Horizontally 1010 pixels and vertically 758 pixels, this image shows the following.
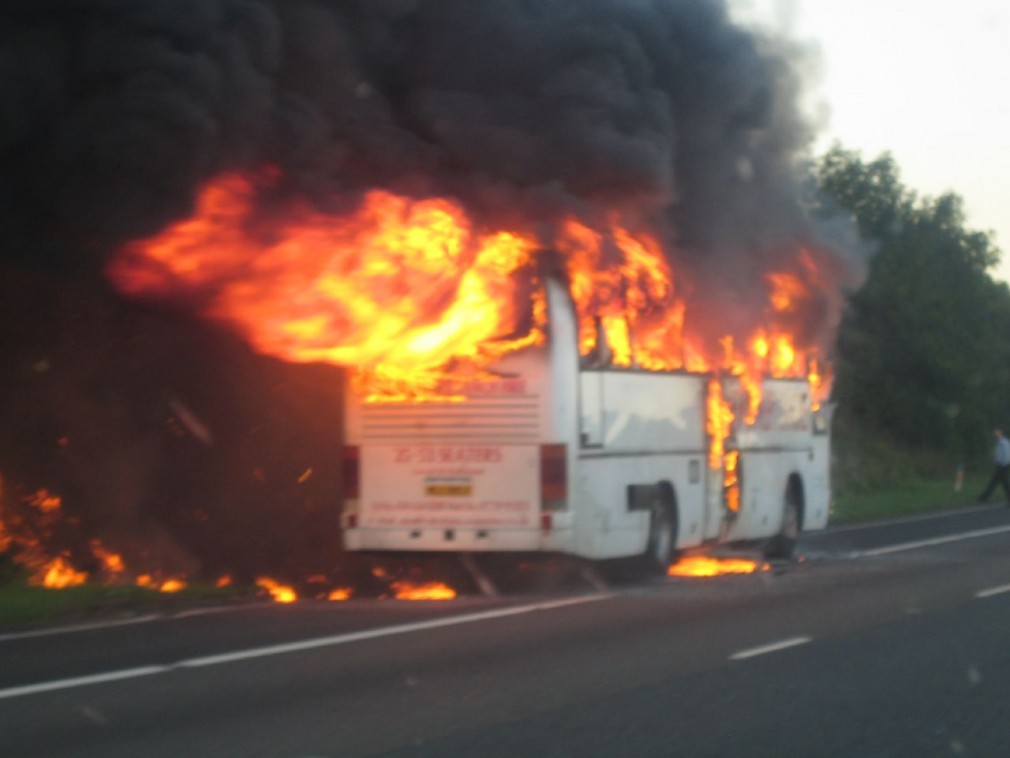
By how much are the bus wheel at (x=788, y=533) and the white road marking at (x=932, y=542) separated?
85cm

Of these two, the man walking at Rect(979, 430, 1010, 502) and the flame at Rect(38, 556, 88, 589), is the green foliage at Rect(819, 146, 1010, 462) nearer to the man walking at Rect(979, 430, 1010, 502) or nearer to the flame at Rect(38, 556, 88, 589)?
the man walking at Rect(979, 430, 1010, 502)

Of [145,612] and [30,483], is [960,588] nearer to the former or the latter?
[145,612]

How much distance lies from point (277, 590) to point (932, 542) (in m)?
10.1

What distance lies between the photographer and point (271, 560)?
1702 centimetres

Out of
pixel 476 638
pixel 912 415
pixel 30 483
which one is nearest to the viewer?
pixel 476 638

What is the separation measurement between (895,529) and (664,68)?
10038mm

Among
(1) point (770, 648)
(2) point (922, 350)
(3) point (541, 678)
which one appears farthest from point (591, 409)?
(2) point (922, 350)

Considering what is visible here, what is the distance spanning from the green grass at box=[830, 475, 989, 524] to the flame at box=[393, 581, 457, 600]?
12.8 meters

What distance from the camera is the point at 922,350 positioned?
5278 cm

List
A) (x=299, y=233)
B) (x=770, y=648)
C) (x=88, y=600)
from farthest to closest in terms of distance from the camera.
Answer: (x=299, y=233), (x=88, y=600), (x=770, y=648)

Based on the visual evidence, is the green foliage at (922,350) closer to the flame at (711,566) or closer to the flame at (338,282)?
the flame at (711,566)

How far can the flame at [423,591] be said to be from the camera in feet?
52.8

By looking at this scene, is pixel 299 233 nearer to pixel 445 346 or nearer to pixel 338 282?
pixel 338 282

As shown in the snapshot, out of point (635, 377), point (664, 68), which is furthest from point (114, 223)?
point (664, 68)
